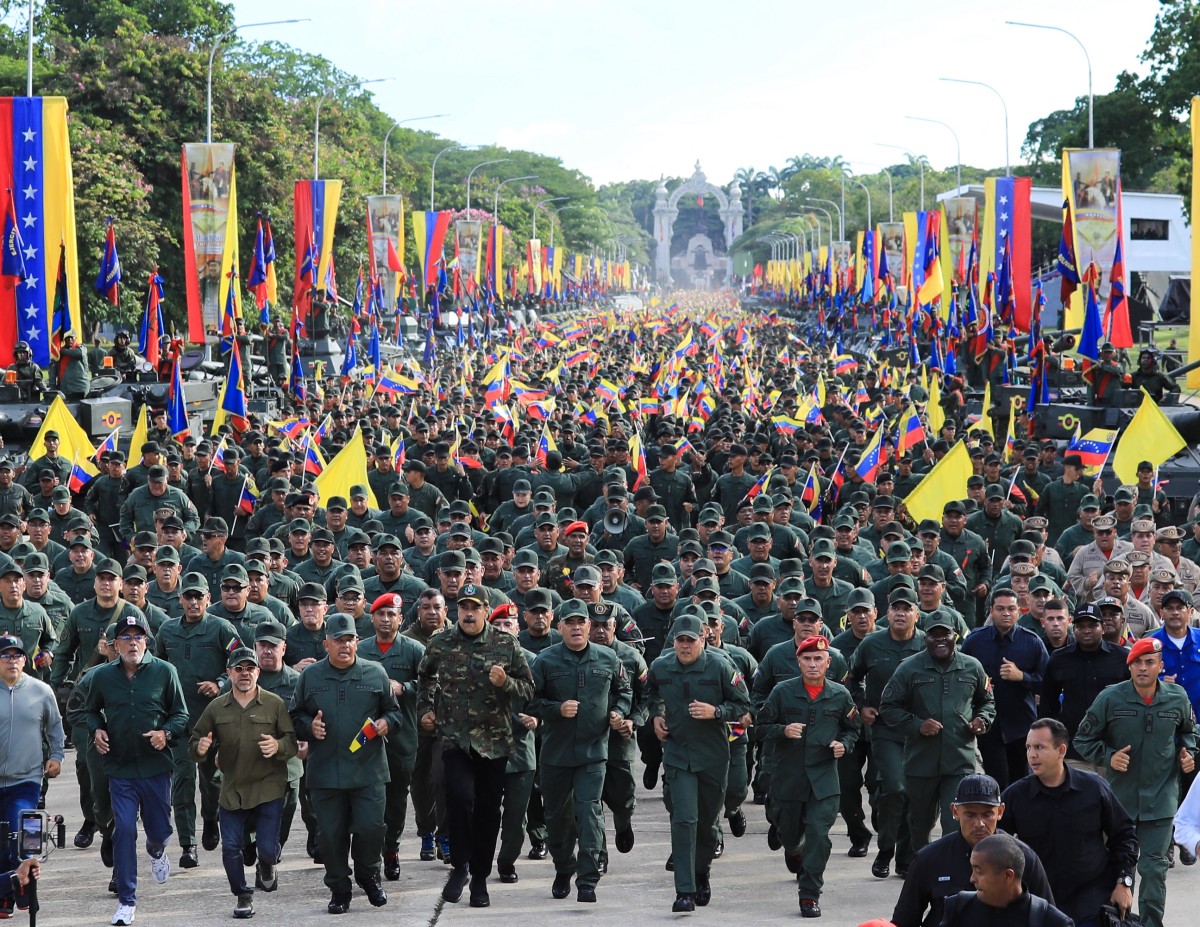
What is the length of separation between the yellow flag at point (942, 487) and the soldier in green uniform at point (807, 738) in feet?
23.5

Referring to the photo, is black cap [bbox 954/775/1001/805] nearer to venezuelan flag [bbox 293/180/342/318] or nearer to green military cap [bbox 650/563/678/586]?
green military cap [bbox 650/563/678/586]

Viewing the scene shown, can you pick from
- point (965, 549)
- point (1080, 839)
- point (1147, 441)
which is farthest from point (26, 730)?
point (1147, 441)

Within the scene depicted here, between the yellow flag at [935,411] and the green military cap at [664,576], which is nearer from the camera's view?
the green military cap at [664,576]

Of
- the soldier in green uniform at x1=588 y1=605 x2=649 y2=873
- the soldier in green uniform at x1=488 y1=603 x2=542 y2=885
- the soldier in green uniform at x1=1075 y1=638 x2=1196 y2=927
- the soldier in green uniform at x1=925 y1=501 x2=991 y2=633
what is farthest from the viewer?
the soldier in green uniform at x1=925 y1=501 x2=991 y2=633

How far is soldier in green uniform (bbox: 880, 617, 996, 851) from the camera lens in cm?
1002

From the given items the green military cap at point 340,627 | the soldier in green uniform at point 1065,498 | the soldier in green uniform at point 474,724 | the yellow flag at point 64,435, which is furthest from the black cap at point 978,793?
the yellow flag at point 64,435

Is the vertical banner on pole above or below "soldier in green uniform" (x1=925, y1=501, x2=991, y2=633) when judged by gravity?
above

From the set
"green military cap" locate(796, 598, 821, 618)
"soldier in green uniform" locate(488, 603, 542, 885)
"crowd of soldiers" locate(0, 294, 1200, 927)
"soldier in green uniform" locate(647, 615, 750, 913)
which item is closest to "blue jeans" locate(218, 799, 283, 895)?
"crowd of soldiers" locate(0, 294, 1200, 927)

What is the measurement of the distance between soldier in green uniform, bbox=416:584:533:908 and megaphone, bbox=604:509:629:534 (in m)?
5.97

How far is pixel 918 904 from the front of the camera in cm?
641

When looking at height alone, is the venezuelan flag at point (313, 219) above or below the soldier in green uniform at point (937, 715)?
above

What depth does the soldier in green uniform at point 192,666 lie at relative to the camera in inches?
424

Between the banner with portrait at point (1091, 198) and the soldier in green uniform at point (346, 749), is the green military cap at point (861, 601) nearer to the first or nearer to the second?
the soldier in green uniform at point (346, 749)

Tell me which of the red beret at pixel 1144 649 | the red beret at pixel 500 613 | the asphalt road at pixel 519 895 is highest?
the red beret at pixel 500 613
